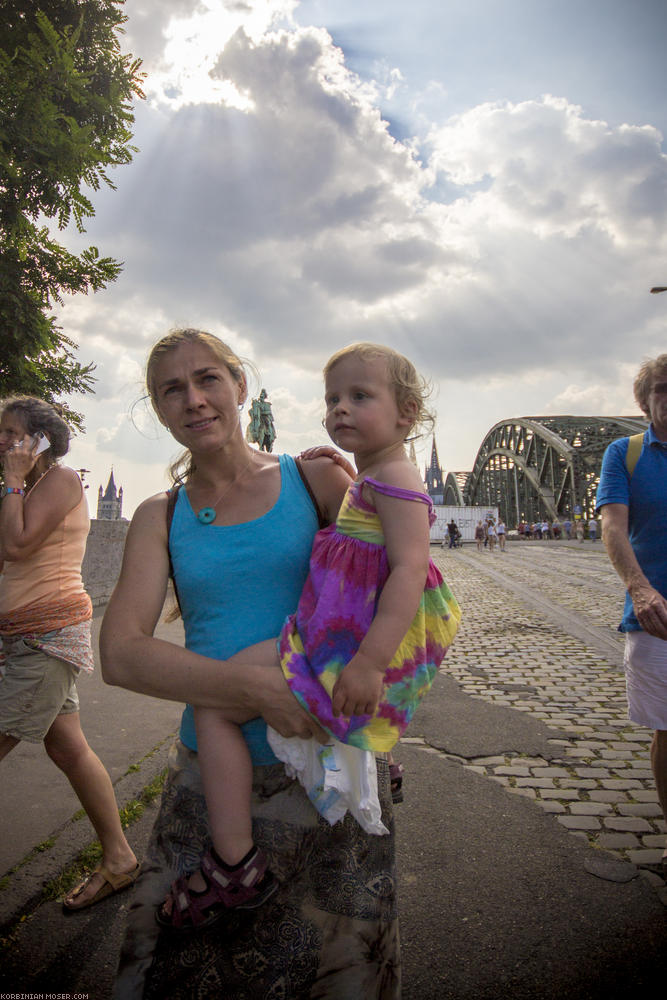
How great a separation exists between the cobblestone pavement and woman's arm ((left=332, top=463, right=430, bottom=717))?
6.95ft

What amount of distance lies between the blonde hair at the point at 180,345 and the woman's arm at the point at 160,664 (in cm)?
23

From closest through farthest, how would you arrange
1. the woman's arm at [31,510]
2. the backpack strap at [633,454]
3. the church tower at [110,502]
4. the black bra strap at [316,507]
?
the black bra strap at [316,507], the woman's arm at [31,510], the backpack strap at [633,454], the church tower at [110,502]

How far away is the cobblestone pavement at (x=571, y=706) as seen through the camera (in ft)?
10.0

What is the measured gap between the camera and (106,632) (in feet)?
4.55

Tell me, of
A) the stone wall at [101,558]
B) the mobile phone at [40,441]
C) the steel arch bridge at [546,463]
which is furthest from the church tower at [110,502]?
the mobile phone at [40,441]

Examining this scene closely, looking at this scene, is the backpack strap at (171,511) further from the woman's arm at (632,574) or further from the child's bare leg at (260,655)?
the woman's arm at (632,574)

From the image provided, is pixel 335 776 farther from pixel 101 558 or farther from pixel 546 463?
pixel 546 463

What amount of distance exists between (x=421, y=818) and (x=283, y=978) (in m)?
2.09

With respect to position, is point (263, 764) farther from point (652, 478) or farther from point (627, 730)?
point (627, 730)

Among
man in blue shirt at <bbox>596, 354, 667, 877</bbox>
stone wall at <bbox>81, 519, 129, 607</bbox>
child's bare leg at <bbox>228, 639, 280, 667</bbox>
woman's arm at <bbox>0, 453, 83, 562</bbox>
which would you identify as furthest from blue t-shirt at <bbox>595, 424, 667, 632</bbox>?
stone wall at <bbox>81, 519, 129, 607</bbox>

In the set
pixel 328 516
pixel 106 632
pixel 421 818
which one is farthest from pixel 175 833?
pixel 421 818

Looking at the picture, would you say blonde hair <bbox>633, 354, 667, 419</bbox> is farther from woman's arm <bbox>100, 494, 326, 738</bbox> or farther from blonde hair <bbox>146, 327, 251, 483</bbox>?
woman's arm <bbox>100, 494, 326, 738</bbox>

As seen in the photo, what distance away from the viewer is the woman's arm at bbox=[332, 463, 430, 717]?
1.21m

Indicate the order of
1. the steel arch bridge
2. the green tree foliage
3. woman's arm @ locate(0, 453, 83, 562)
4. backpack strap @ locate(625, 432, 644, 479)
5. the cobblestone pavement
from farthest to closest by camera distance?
1. the steel arch bridge
2. the green tree foliage
3. the cobblestone pavement
4. backpack strap @ locate(625, 432, 644, 479)
5. woman's arm @ locate(0, 453, 83, 562)
